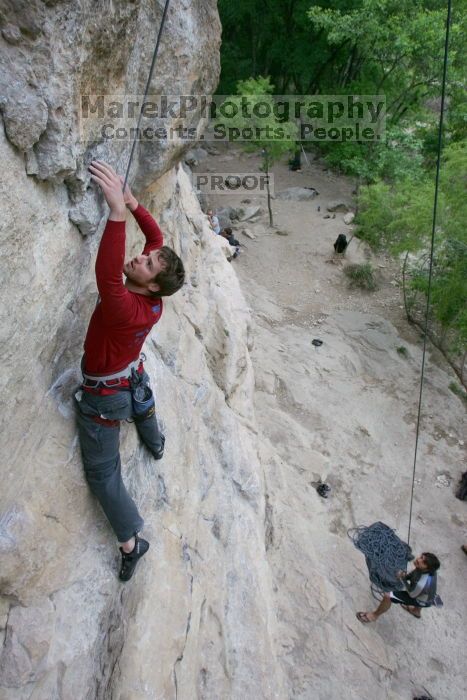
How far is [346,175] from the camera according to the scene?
18797 mm

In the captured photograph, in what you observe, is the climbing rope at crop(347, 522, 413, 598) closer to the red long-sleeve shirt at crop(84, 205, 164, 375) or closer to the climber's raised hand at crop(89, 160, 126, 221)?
the red long-sleeve shirt at crop(84, 205, 164, 375)

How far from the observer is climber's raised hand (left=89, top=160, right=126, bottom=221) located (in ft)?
8.02

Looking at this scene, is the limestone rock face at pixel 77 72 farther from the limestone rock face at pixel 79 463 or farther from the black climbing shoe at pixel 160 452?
the black climbing shoe at pixel 160 452

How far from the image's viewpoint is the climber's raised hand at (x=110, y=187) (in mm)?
2443

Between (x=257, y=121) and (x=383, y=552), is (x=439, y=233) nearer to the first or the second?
(x=257, y=121)

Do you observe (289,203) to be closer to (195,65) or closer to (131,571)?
(195,65)

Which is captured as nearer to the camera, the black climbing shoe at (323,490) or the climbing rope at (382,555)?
the climbing rope at (382,555)

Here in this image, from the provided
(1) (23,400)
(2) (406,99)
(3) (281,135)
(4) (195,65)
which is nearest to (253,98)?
(3) (281,135)

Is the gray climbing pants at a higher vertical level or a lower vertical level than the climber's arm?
lower

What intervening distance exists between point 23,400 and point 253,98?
1233 cm
